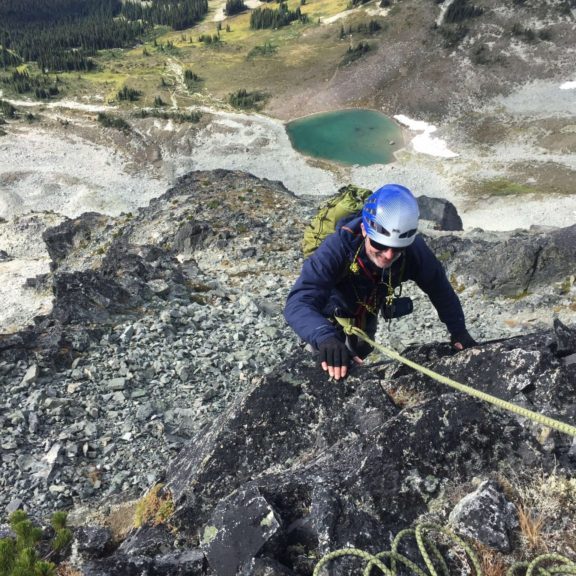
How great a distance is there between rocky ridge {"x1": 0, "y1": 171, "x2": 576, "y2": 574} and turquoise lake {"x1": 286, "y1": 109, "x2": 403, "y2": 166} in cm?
5474

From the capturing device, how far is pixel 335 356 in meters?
6.66

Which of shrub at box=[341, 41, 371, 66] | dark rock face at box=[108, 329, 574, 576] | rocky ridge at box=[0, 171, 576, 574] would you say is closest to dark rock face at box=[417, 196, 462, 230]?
rocky ridge at box=[0, 171, 576, 574]

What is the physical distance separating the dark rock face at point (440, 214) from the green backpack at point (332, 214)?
136 feet

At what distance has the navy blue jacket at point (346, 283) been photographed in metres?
7.01

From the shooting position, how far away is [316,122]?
9388 centimetres

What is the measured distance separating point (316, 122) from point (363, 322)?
3548 inches

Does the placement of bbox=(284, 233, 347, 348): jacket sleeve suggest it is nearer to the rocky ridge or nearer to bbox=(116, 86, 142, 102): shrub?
the rocky ridge

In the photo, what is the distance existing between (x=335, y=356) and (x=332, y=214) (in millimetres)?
3156

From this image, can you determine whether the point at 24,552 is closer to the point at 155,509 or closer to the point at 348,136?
the point at 155,509

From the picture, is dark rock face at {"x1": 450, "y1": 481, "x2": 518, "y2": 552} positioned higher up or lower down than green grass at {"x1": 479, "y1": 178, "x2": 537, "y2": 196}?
higher up

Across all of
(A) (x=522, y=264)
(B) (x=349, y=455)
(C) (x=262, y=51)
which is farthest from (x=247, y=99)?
(B) (x=349, y=455)

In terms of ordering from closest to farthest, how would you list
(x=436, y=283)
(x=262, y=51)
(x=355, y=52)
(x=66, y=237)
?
(x=436, y=283) < (x=66, y=237) < (x=355, y=52) < (x=262, y=51)

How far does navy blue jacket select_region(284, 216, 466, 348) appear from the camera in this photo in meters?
7.01

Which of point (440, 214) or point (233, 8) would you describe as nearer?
point (440, 214)
